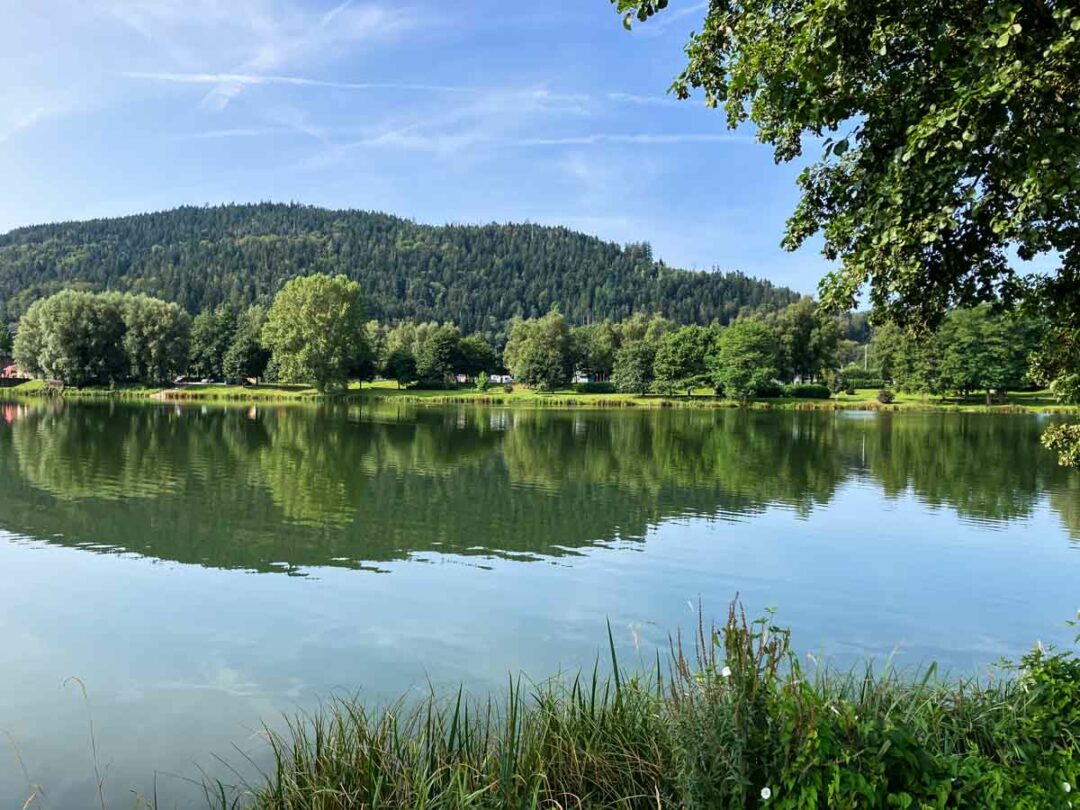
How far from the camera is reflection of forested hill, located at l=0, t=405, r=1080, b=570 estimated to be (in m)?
17.5

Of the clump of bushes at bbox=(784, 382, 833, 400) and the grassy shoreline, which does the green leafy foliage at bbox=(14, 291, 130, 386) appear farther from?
the clump of bushes at bbox=(784, 382, 833, 400)

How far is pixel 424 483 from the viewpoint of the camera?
1031 inches

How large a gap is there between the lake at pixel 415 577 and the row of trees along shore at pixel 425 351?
70692 millimetres

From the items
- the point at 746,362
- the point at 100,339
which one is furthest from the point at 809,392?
the point at 100,339

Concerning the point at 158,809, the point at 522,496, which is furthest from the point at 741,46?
the point at 522,496

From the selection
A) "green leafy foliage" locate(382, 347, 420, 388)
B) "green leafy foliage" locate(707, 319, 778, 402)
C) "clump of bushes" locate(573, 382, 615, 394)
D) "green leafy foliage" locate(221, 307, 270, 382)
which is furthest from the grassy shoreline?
"green leafy foliage" locate(382, 347, 420, 388)

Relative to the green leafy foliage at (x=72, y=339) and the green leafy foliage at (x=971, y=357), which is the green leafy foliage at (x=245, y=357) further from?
the green leafy foliage at (x=971, y=357)

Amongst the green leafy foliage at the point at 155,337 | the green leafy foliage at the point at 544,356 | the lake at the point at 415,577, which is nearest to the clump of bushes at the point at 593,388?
the green leafy foliage at the point at 544,356

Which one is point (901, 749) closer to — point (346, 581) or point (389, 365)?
point (346, 581)

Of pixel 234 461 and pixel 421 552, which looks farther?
pixel 234 461

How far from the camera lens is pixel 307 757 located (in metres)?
5.78

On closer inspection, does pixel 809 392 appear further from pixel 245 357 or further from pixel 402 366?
pixel 245 357

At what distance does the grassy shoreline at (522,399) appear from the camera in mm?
95250

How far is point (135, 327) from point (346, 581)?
106572 mm
